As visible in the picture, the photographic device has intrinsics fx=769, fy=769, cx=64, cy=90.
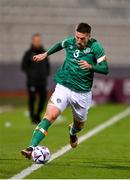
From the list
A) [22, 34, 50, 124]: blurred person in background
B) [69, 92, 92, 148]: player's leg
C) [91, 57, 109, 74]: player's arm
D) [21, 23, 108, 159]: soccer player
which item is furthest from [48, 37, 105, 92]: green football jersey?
[22, 34, 50, 124]: blurred person in background

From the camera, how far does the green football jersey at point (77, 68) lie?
1125cm

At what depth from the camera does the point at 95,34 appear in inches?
1366

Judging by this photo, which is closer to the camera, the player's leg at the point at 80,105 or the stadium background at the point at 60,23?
the player's leg at the point at 80,105

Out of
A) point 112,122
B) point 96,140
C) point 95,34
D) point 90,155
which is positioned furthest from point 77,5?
point 90,155

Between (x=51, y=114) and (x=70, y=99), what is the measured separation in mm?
484

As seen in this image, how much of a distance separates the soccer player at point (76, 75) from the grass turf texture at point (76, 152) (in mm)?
696

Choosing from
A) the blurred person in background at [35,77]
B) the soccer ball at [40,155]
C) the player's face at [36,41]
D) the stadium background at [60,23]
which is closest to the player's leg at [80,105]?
the soccer ball at [40,155]

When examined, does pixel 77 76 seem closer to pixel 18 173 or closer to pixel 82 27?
pixel 82 27

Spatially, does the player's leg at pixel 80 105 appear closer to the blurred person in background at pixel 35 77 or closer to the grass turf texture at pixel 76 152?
the grass turf texture at pixel 76 152

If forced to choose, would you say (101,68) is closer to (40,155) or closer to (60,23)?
(40,155)

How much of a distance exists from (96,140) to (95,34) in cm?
1989

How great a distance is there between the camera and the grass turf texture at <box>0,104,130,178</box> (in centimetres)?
995

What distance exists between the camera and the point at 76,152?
12773 mm

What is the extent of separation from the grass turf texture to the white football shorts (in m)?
0.76
